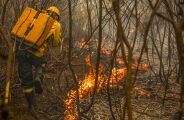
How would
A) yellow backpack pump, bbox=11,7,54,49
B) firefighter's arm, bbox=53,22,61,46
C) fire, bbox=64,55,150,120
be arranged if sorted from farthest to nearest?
firefighter's arm, bbox=53,22,61,46, fire, bbox=64,55,150,120, yellow backpack pump, bbox=11,7,54,49

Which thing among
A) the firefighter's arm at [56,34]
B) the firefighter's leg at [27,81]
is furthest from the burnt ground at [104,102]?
the firefighter's arm at [56,34]

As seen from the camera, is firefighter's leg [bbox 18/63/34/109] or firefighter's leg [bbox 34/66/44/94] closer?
firefighter's leg [bbox 18/63/34/109]

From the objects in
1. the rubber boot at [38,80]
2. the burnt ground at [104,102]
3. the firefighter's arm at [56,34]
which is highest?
the firefighter's arm at [56,34]

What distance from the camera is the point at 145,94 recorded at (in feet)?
20.7

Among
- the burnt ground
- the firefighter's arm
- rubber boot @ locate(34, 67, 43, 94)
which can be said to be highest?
the firefighter's arm

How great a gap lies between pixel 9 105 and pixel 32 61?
161 inches

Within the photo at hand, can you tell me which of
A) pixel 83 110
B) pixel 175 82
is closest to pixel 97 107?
pixel 83 110

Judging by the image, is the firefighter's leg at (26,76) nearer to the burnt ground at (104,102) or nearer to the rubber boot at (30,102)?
the rubber boot at (30,102)

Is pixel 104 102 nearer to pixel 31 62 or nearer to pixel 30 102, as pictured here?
pixel 30 102

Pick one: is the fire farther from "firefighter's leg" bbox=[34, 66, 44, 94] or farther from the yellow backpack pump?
the yellow backpack pump

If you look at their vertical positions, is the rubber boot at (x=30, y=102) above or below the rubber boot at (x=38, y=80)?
below

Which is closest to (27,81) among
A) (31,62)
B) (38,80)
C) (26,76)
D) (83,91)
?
(26,76)

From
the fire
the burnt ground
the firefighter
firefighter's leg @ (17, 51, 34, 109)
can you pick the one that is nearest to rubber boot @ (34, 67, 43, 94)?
the firefighter

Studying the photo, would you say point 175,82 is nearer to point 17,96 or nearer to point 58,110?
A: point 58,110
